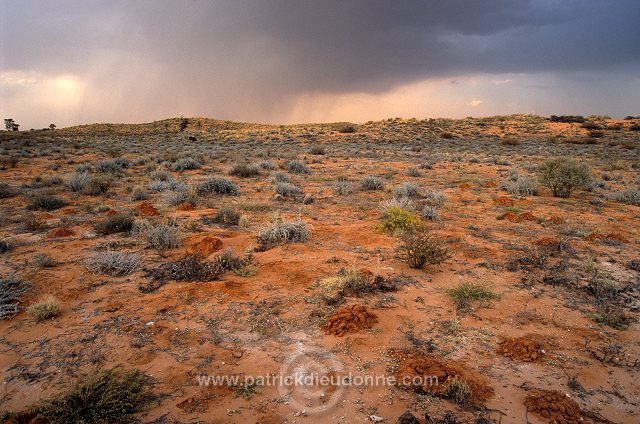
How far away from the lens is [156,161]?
19672mm

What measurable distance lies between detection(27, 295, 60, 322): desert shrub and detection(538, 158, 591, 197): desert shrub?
14.4 metres

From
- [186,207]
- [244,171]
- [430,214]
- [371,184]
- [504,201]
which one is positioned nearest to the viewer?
[430,214]

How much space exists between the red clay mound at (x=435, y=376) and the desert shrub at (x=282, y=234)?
4159 millimetres

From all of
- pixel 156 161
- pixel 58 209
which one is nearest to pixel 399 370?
pixel 58 209


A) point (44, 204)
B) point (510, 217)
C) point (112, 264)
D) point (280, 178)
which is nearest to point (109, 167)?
point (44, 204)

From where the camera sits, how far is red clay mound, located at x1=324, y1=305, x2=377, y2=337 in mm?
4631

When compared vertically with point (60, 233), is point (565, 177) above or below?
above

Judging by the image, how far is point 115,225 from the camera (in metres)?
8.16

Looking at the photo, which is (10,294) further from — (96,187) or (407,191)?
(407,191)

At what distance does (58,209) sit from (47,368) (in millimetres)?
7617

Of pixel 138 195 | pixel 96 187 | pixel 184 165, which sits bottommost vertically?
pixel 138 195

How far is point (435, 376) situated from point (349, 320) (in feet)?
4.32

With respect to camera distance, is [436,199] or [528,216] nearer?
[528,216]

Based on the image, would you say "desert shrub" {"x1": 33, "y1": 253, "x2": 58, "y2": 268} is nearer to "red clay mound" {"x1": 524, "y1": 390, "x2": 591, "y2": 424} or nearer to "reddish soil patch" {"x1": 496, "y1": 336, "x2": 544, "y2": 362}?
"reddish soil patch" {"x1": 496, "y1": 336, "x2": 544, "y2": 362}
